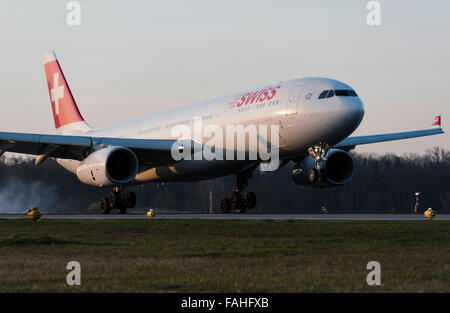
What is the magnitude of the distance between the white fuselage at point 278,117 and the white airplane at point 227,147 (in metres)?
0.04

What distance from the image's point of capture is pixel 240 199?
37.3 metres

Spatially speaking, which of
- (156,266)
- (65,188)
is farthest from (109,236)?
(65,188)

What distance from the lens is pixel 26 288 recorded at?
33.6ft

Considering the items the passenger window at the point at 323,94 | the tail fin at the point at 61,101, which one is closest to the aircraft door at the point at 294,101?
the passenger window at the point at 323,94

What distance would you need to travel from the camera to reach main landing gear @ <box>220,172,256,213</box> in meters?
36.9

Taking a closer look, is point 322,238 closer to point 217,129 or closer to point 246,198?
point 217,129

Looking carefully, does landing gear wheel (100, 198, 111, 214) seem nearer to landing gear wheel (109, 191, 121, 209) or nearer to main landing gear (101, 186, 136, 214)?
main landing gear (101, 186, 136, 214)

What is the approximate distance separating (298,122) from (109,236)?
10.6 m

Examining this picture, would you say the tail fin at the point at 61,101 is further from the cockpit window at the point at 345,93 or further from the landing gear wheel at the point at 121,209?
the cockpit window at the point at 345,93

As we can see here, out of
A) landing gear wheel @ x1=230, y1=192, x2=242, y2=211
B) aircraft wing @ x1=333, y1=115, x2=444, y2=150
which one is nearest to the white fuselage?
landing gear wheel @ x1=230, y1=192, x2=242, y2=211

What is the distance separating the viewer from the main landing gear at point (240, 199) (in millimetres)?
36906

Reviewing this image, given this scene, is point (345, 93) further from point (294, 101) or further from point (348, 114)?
point (294, 101)
